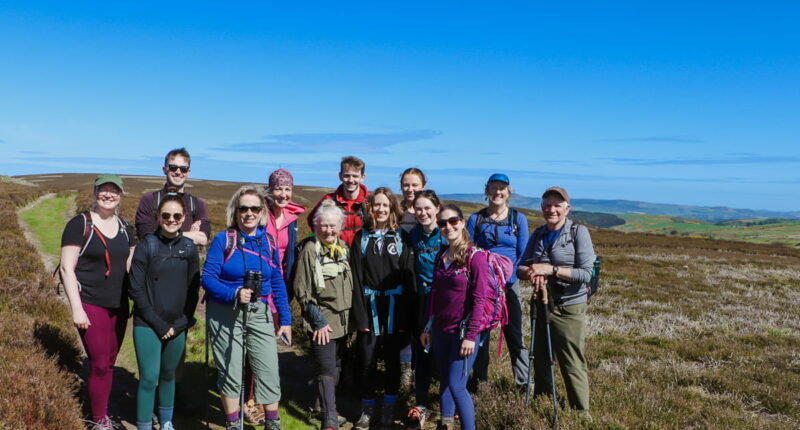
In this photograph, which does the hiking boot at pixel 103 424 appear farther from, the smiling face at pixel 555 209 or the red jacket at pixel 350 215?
the smiling face at pixel 555 209

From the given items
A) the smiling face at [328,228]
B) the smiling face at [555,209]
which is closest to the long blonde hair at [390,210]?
the smiling face at [328,228]

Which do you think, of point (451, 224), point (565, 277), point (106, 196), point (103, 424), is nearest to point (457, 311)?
point (451, 224)

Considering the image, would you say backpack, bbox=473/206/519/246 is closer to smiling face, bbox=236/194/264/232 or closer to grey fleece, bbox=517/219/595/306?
grey fleece, bbox=517/219/595/306

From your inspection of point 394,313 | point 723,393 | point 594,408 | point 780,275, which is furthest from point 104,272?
point 780,275

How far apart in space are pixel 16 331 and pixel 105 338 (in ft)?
9.40

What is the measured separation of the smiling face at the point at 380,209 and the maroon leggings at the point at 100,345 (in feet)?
8.20

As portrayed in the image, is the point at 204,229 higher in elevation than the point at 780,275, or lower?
higher

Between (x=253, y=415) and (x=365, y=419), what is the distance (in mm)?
1193

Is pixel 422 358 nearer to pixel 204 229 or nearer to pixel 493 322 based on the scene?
pixel 493 322

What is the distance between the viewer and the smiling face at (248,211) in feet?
14.4

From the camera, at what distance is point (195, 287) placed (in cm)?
449

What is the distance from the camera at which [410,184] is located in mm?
5945

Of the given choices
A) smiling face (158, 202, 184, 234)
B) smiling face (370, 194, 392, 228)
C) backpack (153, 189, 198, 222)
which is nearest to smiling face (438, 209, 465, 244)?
smiling face (370, 194, 392, 228)

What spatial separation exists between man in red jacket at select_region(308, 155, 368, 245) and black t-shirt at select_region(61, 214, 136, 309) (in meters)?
1.96
